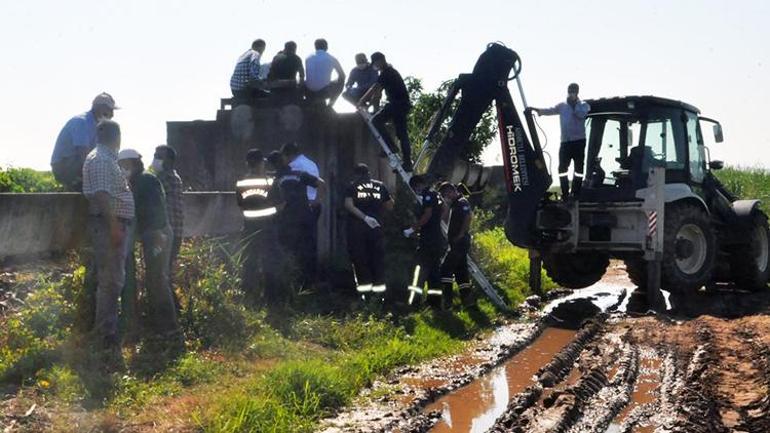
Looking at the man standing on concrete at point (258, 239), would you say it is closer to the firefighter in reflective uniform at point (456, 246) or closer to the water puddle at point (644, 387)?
the firefighter in reflective uniform at point (456, 246)

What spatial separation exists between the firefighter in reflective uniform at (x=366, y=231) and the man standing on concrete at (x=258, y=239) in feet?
3.83

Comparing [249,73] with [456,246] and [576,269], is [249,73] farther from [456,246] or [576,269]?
[576,269]

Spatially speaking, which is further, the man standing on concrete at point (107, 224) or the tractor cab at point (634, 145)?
A: the tractor cab at point (634, 145)

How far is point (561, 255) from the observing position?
14531 millimetres

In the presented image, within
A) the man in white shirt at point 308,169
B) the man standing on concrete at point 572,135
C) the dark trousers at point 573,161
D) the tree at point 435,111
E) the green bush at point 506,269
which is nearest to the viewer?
the man in white shirt at point 308,169

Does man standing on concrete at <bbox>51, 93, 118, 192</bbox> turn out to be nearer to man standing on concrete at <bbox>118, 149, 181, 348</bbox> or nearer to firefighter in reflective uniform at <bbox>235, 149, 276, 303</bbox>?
man standing on concrete at <bbox>118, 149, 181, 348</bbox>

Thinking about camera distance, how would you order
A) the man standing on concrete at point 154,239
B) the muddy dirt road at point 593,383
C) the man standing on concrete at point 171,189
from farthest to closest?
the man standing on concrete at point 171,189 < the man standing on concrete at point 154,239 < the muddy dirt road at point 593,383

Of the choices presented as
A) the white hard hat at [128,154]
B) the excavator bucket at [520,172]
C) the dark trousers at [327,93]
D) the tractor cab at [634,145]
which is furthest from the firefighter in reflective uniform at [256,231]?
the tractor cab at [634,145]

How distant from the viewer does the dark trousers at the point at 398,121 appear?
12.9 m

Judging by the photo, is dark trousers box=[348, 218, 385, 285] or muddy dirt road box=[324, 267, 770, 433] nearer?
muddy dirt road box=[324, 267, 770, 433]

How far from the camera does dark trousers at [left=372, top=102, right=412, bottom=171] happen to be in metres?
12.9

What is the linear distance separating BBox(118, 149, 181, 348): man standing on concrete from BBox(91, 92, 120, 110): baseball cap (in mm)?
413

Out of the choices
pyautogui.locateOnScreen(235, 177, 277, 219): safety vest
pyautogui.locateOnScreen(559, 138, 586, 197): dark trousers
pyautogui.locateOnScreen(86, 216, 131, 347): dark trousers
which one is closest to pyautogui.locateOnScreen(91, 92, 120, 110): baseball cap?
pyautogui.locateOnScreen(86, 216, 131, 347): dark trousers

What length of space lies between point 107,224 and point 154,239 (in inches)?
36.3
